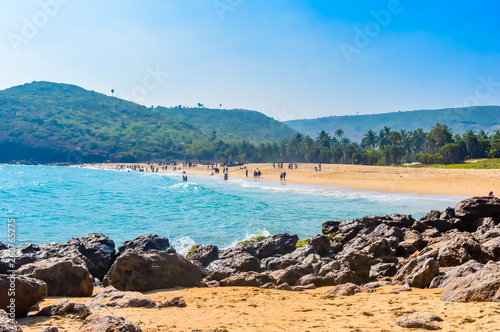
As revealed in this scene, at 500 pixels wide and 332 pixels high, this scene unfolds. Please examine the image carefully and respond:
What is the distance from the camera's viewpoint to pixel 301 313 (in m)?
7.46

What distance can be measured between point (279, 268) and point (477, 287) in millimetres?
6552

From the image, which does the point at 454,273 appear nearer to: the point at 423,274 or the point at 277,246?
the point at 423,274

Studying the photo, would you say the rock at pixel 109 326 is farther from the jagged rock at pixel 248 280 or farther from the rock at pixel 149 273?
the jagged rock at pixel 248 280

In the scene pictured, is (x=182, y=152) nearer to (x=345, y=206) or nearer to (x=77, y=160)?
(x=77, y=160)

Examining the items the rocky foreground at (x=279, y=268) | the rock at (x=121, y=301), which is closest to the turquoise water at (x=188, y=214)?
the rocky foreground at (x=279, y=268)

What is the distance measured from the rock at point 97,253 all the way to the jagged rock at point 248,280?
4808 mm

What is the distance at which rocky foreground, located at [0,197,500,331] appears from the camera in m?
7.14

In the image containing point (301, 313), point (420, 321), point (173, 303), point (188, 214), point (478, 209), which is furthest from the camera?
point (188, 214)

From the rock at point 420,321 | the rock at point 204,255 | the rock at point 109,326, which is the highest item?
the rock at point 109,326

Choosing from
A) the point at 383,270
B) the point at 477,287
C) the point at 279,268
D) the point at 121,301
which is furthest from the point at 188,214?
the point at 477,287

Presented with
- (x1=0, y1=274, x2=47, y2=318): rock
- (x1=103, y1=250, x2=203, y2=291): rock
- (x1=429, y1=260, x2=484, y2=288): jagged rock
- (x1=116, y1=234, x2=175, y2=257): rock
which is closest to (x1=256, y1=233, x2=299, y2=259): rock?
(x1=116, y1=234, x2=175, y2=257): rock

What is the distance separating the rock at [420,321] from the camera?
584 cm

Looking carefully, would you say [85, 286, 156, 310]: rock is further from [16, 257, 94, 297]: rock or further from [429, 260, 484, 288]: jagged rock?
[429, 260, 484, 288]: jagged rock

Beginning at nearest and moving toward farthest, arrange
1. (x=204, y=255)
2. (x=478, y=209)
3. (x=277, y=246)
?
1. (x=204, y=255)
2. (x=277, y=246)
3. (x=478, y=209)
